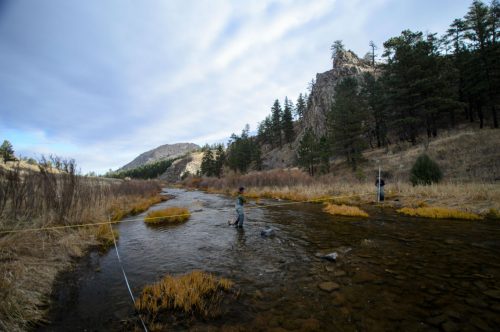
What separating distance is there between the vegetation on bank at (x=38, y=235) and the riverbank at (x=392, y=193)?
18210 mm

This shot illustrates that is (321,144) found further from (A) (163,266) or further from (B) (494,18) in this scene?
(A) (163,266)

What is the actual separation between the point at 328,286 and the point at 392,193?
17001 millimetres

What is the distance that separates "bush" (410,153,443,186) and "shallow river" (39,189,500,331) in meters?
8.96

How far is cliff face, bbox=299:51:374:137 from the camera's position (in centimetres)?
7362

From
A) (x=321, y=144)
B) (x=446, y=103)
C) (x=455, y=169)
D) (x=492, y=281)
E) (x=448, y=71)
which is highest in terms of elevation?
(x=448, y=71)

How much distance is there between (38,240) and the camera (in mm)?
7660

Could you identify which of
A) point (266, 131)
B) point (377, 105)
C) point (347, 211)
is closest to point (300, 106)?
point (266, 131)

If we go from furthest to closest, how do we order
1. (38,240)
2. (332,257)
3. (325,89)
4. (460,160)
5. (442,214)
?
(325,89)
(460,160)
(442,214)
(38,240)
(332,257)

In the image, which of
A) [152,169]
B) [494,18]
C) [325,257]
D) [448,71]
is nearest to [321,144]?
[448,71]

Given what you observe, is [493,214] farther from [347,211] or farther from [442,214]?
[347,211]

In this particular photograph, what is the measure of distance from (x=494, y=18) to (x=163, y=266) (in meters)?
52.4

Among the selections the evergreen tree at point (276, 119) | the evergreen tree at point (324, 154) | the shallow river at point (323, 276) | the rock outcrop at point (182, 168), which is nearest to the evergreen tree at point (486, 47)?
the evergreen tree at point (324, 154)

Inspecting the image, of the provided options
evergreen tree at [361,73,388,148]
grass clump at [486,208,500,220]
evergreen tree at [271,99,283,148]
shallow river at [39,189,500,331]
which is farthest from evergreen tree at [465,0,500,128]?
evergreen tree at [271,99,283,148]

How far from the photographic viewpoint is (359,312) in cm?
469
